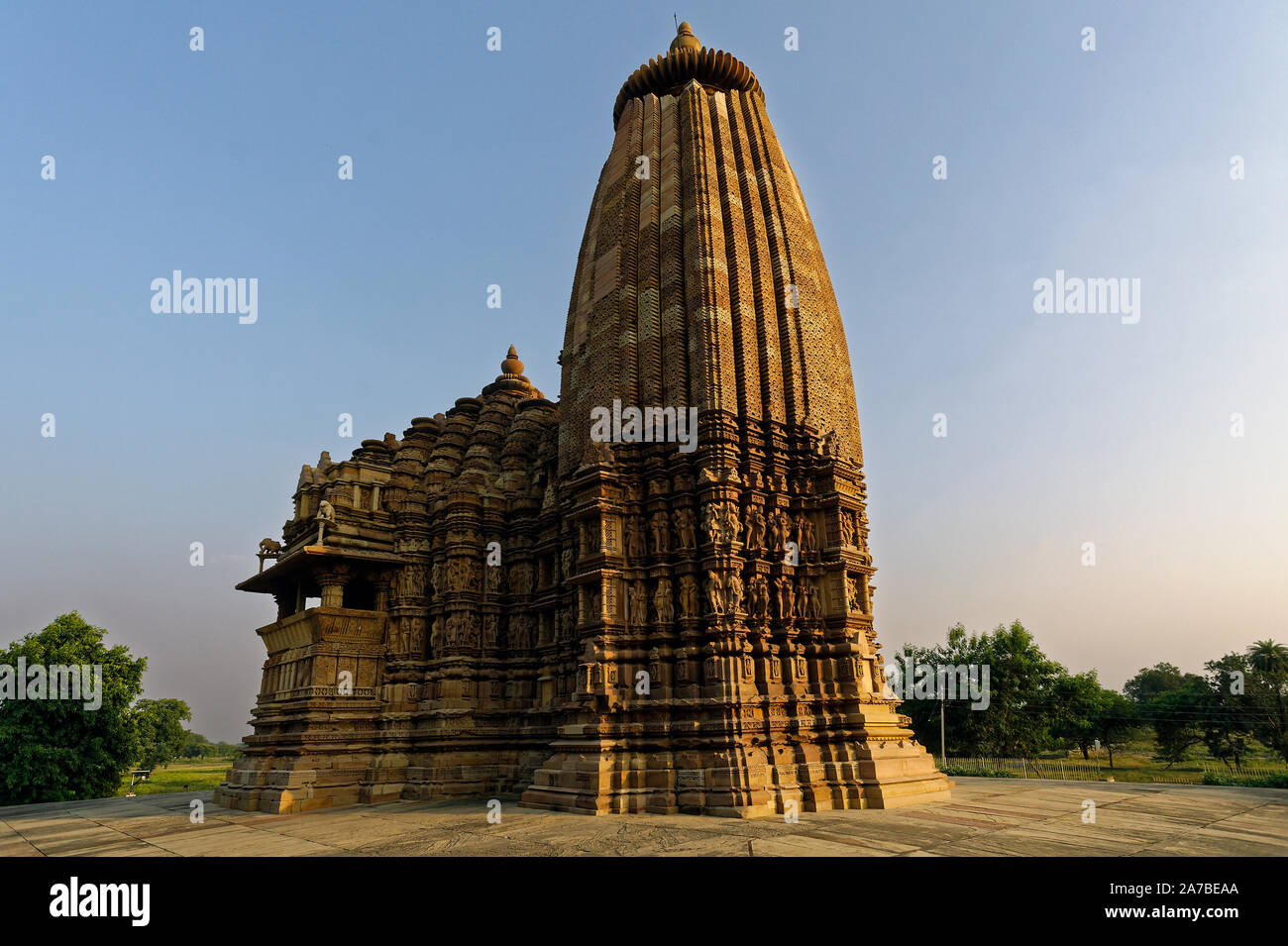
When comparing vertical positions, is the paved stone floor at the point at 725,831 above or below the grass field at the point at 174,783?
above

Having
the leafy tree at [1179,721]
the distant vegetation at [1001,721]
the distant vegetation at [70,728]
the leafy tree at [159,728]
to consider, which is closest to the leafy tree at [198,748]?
the leafy tree at [159,728]

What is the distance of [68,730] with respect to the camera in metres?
28.0

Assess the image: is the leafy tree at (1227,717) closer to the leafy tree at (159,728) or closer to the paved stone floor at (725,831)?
the paved stone floor at (725,831)

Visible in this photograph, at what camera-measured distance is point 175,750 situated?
74.1m

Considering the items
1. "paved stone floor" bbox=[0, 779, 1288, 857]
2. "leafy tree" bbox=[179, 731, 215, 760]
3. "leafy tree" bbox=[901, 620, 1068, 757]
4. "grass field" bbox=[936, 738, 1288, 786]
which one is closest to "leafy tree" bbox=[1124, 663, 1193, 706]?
"grass field" bbox=[936, 738, 1288, 786]

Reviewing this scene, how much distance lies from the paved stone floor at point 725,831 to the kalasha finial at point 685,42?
2109cm

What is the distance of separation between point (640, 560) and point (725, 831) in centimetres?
625

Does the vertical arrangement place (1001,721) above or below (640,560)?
below

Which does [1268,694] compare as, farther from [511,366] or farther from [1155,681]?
[1155,681]

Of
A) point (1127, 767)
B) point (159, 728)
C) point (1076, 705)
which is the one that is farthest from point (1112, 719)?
point (159, 728)

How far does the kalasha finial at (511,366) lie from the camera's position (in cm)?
2566
